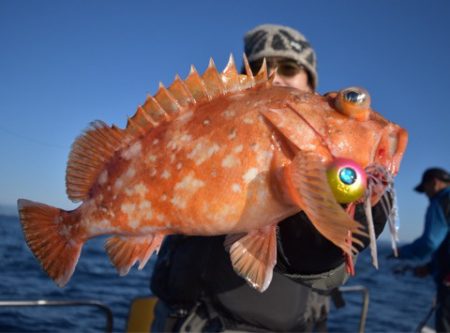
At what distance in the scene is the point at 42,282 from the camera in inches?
507

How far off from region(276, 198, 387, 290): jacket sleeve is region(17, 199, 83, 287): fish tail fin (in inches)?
43.3

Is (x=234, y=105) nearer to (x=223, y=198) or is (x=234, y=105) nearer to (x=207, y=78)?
(x=207, y=78)

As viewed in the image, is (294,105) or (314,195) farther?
(294,105)

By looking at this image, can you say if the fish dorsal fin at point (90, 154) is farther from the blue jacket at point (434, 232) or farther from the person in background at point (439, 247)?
the blue jacket at point (434, 232)

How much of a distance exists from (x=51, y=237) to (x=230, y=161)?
102cm

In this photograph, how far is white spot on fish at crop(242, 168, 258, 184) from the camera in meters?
1.82

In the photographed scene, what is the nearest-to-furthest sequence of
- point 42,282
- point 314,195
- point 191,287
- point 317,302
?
point 314,195, point 191,287, point 317,302, point 42,282

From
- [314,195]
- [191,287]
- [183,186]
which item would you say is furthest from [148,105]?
[191,287]

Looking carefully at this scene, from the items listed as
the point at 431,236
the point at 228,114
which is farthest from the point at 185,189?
the point at 431,236

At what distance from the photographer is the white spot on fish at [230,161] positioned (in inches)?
72.7

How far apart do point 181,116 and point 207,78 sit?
0.24m

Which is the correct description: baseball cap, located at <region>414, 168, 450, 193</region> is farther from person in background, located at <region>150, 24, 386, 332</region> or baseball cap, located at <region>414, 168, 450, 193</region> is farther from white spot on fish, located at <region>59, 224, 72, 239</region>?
white spot on fish, located at <region>59, 224, 72, 239</region>

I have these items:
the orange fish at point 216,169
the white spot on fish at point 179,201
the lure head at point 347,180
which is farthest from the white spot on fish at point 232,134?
the lure head at point 347,180

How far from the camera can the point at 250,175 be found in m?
1.82
